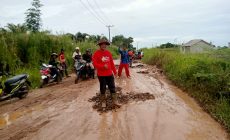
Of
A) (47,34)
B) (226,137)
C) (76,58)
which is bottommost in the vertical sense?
(226,137)

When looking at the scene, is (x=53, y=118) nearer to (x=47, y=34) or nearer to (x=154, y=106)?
(x=154, y=106)

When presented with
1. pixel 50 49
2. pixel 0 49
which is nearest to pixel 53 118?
pixel 0 49

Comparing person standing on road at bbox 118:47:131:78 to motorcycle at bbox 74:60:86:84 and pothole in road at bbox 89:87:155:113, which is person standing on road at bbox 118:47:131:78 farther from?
pothole in road at bbox 89:87:155:113

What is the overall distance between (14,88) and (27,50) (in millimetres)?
7068

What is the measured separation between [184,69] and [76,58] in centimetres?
550

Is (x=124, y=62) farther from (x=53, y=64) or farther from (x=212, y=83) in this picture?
(x=212, y=83)

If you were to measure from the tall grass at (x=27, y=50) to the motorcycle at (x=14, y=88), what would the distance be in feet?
10.1

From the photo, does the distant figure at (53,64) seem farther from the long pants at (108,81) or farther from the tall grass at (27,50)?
the long pants at (108,81)

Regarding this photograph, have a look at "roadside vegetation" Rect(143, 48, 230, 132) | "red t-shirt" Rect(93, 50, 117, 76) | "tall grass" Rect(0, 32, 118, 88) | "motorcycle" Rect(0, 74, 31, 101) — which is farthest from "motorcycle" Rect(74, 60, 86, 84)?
"red t-shirt" Rect(93, 50, 117, 76)

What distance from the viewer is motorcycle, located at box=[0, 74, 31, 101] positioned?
1025cm

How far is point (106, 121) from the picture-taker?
727 cm

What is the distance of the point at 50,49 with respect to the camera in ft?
65.4

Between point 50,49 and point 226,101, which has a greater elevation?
point 50,49

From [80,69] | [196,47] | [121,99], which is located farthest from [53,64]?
[196,47]
